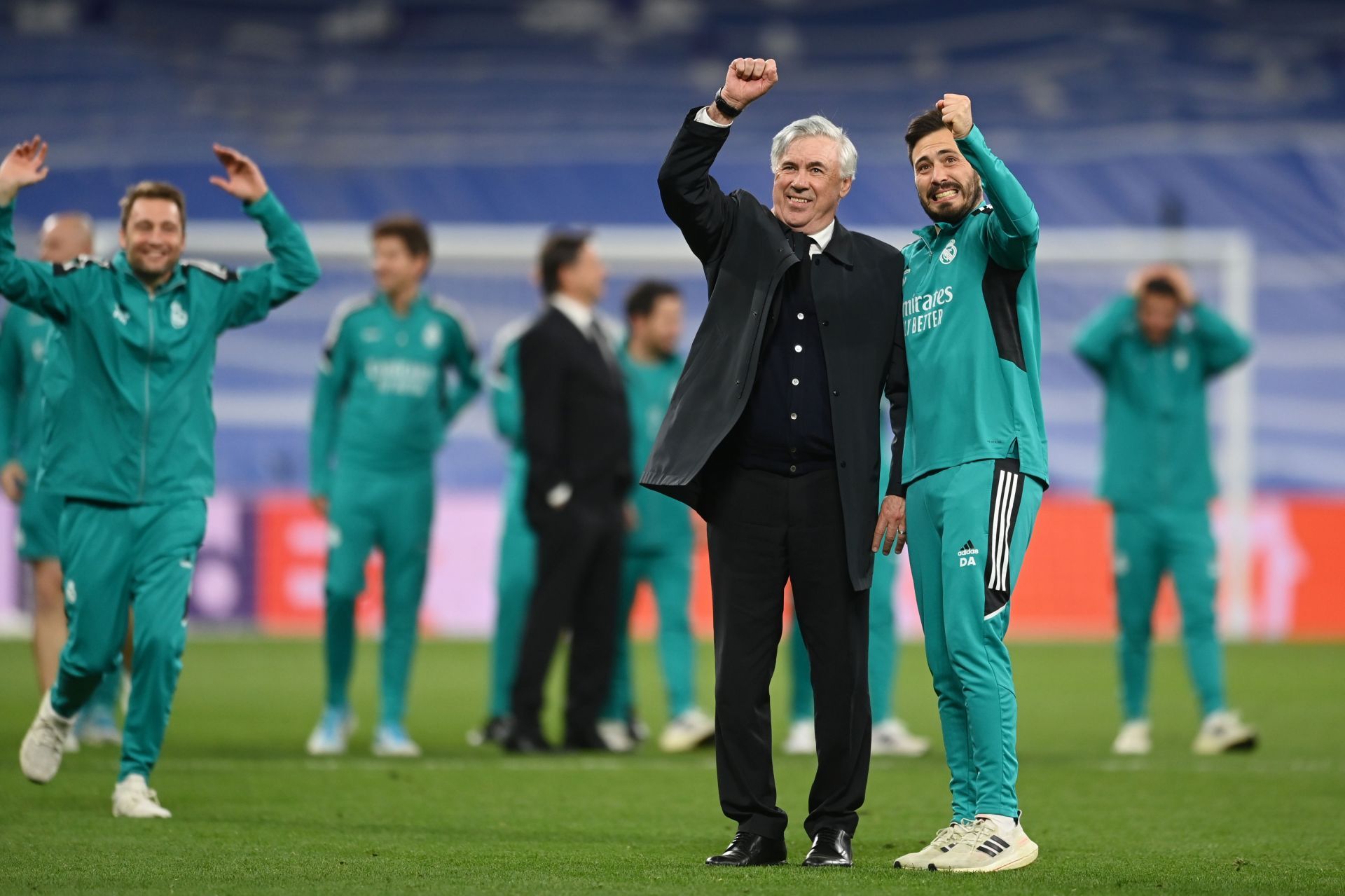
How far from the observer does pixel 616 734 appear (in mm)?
9312

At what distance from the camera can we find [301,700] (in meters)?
11.5

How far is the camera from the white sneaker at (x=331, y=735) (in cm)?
862

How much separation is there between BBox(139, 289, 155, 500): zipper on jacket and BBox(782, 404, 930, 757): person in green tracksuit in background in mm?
3389

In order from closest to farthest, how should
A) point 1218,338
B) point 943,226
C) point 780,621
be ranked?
point 780,621 → point 943,226 → point 1218,338

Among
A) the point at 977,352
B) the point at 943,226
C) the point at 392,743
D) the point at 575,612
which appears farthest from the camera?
the point at 575,612

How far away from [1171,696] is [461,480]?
10487 mm

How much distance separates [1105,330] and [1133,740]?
2036 mm

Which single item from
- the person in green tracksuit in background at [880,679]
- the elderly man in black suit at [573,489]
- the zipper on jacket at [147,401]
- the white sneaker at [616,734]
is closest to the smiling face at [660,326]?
the elderly man in black suit at [573,489]

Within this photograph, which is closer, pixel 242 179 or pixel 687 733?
pixel 242 179

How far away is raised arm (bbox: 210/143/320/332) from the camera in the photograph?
6551mm

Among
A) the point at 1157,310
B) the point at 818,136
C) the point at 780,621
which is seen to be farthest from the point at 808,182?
the point at 1157,310

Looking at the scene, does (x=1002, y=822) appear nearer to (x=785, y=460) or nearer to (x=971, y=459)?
(x=971, y=459)

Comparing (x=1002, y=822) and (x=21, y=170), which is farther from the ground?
(x=21, y=170)

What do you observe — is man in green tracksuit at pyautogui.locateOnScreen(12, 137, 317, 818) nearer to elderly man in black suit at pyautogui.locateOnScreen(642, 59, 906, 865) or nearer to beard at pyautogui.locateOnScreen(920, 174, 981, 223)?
elderly man in black suit at pyautogui.locateOnScreen(642, 59, 906, 865)
